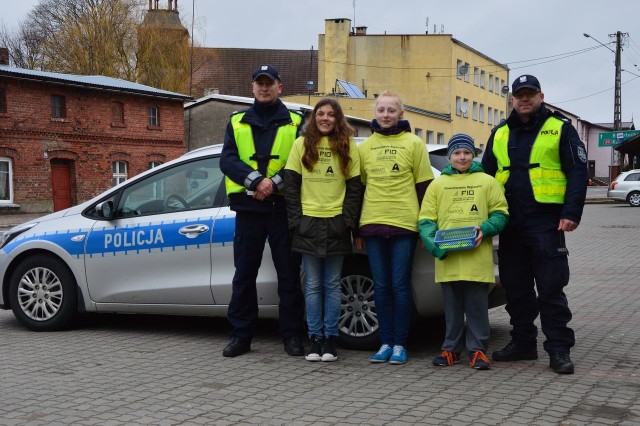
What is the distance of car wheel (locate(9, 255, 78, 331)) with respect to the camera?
7434mm

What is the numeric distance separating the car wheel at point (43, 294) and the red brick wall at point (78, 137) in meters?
28.1

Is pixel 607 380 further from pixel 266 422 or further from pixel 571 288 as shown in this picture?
pixel 571 288

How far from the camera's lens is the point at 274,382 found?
18.5 ft

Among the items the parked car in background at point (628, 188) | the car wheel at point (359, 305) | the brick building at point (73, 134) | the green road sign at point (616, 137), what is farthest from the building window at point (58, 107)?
the car wheel at point (359, 305)

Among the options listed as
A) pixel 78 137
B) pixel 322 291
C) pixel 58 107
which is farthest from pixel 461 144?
pixel 78 137

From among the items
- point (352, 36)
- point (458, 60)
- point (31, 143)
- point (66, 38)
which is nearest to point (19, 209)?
point (31, 143)

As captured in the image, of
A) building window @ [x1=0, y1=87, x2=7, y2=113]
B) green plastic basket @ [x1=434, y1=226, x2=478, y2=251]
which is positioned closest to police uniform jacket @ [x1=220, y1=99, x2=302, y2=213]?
green plastic basket @ [x1=434, y1=226, x2=478, y2=251]

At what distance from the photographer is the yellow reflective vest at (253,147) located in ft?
21.1

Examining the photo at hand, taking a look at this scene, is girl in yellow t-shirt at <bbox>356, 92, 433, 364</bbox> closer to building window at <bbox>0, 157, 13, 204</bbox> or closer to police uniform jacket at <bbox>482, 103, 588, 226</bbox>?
police uniform jacket at <bbox>482, 103, 588, 226</bbox>

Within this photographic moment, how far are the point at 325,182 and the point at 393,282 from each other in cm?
92

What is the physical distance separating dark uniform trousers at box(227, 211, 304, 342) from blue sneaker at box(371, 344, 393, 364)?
70cm

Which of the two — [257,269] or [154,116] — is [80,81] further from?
[257,269]

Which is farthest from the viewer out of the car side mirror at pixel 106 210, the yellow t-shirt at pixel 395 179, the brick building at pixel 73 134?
the brick building at pixel 73 134

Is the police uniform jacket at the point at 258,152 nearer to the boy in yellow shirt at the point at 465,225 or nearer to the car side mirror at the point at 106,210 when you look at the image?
the boy in yellow shirt at the point at 465,225
